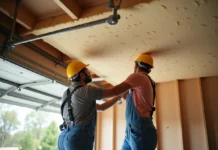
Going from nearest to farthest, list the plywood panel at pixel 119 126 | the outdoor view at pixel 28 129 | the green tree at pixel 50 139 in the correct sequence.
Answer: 1. the plywood panel at pixel 119 126
2. the outdoor view at pixel 28 129
3. the green tree at pixel 50 139

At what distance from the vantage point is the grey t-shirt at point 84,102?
71.4 inches

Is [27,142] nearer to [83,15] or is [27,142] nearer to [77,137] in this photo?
Result: [77,137]

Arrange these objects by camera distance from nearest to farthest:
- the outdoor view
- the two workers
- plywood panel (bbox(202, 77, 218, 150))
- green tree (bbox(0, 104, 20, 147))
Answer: the two workers, plywood panel (bbox(202, 77, 218, 150)), green tree (bbox(0, 104, 20, 147)), the outdoor view

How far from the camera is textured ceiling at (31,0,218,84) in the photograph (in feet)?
5.51

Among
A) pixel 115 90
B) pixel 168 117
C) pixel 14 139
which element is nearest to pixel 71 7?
pixel 115 90

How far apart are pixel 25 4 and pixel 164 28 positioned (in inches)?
54.0

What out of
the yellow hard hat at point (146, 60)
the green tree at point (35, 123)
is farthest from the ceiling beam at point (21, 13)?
the green tree at point (35, 123)

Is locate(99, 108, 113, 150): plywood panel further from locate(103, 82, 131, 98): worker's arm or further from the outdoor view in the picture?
locate(103, 82, 131, 98): worker's arm

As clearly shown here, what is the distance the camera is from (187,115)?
3174mm

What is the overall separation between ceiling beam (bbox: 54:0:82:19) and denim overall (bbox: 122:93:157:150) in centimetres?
105

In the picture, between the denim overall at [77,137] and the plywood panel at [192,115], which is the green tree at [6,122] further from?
the plywood panel at [192,115]

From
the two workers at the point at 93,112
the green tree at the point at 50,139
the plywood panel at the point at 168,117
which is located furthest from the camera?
the green tree at the point at 50,139

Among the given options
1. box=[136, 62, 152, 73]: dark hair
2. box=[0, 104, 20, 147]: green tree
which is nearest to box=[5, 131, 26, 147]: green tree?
box=[0, 104, 20, 147]: green tree

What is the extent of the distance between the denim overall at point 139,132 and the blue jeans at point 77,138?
0.39 meters
